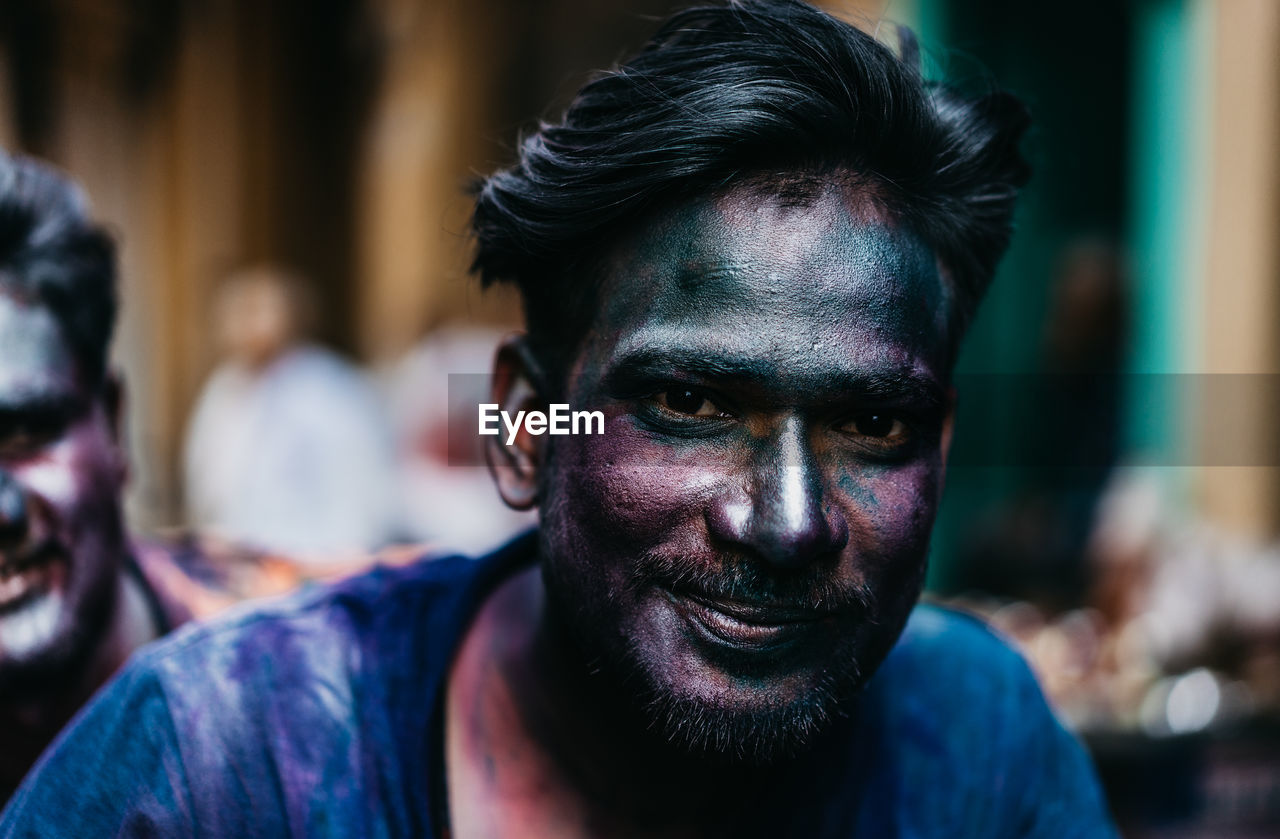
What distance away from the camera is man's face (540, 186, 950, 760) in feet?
4.71

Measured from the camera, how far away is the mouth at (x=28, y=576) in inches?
74.2

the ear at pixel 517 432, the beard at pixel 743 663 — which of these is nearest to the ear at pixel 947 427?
the beard at pixel 743 663

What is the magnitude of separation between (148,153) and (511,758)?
29.3ft

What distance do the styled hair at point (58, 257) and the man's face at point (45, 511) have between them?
47mm

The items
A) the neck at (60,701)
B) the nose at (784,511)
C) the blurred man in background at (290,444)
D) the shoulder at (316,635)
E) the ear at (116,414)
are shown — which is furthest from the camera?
the blurred man in background at (290,444)

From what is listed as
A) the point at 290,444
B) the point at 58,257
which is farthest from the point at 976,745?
the point at 290,444

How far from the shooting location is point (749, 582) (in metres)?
1.42

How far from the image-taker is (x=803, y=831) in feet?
5.97

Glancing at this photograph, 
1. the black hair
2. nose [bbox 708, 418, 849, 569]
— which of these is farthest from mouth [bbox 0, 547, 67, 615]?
nose [bbox 708, 418, 849, 569]

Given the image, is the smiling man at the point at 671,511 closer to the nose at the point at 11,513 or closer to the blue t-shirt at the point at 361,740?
the blue t-shirt at the point at 361,740

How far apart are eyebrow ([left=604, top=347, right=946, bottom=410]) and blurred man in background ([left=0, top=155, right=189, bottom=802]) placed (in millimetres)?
1091

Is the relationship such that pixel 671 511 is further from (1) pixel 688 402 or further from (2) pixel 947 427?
(2) pixel 947 427

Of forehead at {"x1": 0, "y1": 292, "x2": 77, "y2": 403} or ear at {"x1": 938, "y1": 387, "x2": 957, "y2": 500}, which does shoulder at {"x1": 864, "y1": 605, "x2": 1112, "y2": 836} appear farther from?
forehead at {"x1": 0, "y1": 292, "x2": 77, "y2": 403}

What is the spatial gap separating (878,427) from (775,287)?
0.25m
